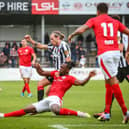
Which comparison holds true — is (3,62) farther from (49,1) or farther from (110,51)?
(110,51)

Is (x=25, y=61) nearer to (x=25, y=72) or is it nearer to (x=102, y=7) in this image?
(x=25, y=72)

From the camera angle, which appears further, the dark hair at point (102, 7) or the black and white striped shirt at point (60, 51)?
the black and white striped shirt at point (60, 51)

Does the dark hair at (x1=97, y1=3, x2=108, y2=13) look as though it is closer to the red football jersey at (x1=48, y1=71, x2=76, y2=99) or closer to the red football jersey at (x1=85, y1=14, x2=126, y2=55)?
the red football jersey at (x1=85, y1=14, x2=126, y2=55)

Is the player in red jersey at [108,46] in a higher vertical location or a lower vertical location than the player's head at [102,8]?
lower

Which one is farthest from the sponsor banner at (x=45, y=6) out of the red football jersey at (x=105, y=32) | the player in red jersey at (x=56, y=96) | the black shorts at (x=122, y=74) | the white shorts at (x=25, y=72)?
the red football jersey at (x=105, y=32)

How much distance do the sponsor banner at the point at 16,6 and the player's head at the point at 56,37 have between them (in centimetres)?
2572

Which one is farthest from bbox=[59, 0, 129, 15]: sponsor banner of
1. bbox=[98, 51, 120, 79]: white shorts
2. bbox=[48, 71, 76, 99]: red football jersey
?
bbox=[98, 51, 120, 79]: white shorts

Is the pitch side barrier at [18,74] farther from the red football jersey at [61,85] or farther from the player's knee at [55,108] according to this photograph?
the player's knee at [55,108]

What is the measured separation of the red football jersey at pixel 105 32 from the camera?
10.2 metres

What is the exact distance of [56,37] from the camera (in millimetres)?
13039

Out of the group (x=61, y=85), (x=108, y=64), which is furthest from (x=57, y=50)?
(x=108, y=64)

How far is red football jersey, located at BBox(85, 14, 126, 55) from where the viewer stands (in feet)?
33.4

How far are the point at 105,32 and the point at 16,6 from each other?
2919 cm

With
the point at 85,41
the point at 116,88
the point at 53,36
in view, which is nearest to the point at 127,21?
the point at 85,41
